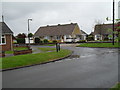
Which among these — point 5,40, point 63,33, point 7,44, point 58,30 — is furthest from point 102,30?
point 5,40

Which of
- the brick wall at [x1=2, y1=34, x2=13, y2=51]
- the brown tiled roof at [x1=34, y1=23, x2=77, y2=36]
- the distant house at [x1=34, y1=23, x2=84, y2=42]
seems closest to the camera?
the brick wall at [x1=2, y1=34, x2=13, y2=51]

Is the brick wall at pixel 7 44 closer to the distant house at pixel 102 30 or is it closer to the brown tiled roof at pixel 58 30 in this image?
the brown tiled roof at pixel 58 30

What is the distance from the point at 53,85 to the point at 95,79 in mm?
2006

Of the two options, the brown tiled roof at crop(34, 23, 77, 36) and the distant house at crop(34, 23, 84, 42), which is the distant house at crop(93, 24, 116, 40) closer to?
the distant house at crop(34, 23, 84, 42)

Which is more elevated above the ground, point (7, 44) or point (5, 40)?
point (5, 40)

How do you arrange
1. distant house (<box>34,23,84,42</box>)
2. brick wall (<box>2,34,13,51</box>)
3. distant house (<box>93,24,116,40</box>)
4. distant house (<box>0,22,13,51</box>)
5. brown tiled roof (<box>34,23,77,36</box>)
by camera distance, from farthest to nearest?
distant house (<box>93,24,116,40</box>), brown tiled roof (<box>34,23,77,36</box>), distant house (<box>34,23,84,42</box>), brick wall (<box>2,34,13,51</box>), distant house (<box>0,22,13,51</box>)

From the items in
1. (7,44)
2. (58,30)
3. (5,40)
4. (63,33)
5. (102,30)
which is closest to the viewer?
(5,40)

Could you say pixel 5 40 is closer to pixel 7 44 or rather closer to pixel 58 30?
pixel 7 44

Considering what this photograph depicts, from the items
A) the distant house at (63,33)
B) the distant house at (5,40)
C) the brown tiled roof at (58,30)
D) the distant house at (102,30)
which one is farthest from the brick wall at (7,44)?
the distant house at (102,30)

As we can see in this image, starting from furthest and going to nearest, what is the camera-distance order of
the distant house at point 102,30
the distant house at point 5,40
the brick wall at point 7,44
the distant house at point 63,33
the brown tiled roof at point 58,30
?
the distant house at point 102,30, the brown tiled roof at point 58,30, the distant house at point 63,33, the brick wall at point 7,44, the distant house at point 5,40

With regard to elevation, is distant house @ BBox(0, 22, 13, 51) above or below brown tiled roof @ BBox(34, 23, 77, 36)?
below

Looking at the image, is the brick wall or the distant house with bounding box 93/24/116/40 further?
the distant house with bounding box 93/24/116/40

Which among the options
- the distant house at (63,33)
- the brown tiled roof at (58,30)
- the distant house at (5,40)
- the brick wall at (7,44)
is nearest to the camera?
the distant house at (5,40)

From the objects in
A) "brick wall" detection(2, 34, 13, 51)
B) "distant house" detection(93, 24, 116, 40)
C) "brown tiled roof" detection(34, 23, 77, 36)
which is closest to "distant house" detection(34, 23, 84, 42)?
"brown tiled roof" detection(34, 23, 77, 36)
